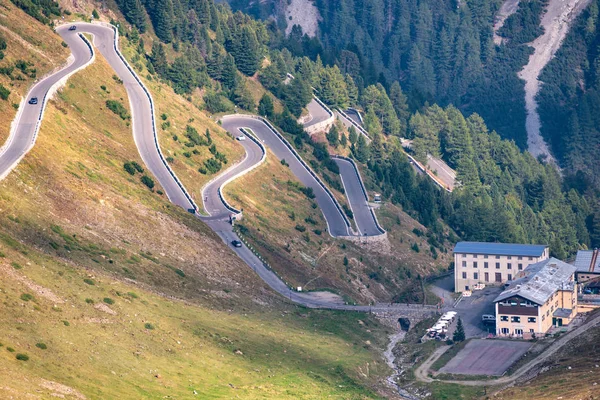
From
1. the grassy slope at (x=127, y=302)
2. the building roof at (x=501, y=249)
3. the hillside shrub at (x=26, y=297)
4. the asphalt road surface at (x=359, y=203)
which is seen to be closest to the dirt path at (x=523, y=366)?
the grassy slope at (x=127, y=302)

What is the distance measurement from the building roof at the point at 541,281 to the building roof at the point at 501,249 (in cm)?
384

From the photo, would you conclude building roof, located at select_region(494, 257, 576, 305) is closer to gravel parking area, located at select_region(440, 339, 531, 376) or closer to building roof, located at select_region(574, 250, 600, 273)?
building roof, located at select_region(574, 250, 600, 273)

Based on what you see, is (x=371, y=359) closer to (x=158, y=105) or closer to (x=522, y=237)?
(x=158, y=105)

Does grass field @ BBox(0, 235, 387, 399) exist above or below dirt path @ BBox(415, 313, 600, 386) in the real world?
above

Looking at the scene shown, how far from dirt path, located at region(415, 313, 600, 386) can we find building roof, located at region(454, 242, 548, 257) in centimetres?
2665

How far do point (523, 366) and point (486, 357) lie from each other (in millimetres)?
5523

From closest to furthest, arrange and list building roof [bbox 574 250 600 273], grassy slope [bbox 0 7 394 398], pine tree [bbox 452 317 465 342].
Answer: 1. grassy slope [bbox 0 7 394 398]
2. pine tree [bbox 452 317 465 342]
3. building roof [bbox 574 250 600 273]

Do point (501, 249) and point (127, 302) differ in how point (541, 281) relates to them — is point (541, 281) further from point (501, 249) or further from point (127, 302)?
point (127, 302)

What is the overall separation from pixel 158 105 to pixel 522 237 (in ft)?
218

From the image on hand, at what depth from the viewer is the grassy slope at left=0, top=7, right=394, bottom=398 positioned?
92062 mm

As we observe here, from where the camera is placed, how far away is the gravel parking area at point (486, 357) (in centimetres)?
11844

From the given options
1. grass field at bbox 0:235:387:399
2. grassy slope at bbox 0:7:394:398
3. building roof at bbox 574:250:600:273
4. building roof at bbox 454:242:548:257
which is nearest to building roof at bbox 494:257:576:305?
building roof at bbox 454:242:548:257

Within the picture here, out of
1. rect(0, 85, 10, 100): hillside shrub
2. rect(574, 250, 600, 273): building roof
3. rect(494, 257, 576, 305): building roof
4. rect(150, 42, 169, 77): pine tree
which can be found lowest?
rect(574, 250, 600, 273): building roof

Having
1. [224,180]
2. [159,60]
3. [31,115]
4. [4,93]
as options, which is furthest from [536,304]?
[159,60]
